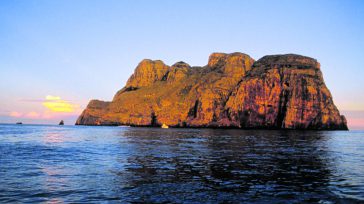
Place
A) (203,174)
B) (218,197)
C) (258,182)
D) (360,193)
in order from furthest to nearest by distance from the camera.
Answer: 1. (203,174)
2. (258,182)
3. (360,193)
4. (218,197)

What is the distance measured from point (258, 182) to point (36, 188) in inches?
581

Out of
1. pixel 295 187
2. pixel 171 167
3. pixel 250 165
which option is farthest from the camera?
pixel 250 165

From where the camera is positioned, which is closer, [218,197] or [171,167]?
[218,197]

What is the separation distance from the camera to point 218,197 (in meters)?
17.3

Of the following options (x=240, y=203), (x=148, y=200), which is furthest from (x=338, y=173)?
(x=148, y=200)

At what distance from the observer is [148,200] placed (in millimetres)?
16391

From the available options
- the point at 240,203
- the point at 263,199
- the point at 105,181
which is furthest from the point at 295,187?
the point at 105,181

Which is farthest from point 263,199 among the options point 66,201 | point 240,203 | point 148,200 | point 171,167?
point 171,167

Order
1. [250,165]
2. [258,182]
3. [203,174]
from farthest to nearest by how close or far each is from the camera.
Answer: [250,165]
[203,174]
[258,182]

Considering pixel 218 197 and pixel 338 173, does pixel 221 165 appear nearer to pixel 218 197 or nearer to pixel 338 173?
pixel 338 173

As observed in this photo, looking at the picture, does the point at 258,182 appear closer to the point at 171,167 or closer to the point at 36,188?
the point at 171,167

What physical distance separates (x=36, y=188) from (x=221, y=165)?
56.8 feet

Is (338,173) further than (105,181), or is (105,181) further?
(338,173)

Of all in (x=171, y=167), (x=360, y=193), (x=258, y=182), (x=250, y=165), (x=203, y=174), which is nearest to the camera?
(x=360, y=193)
